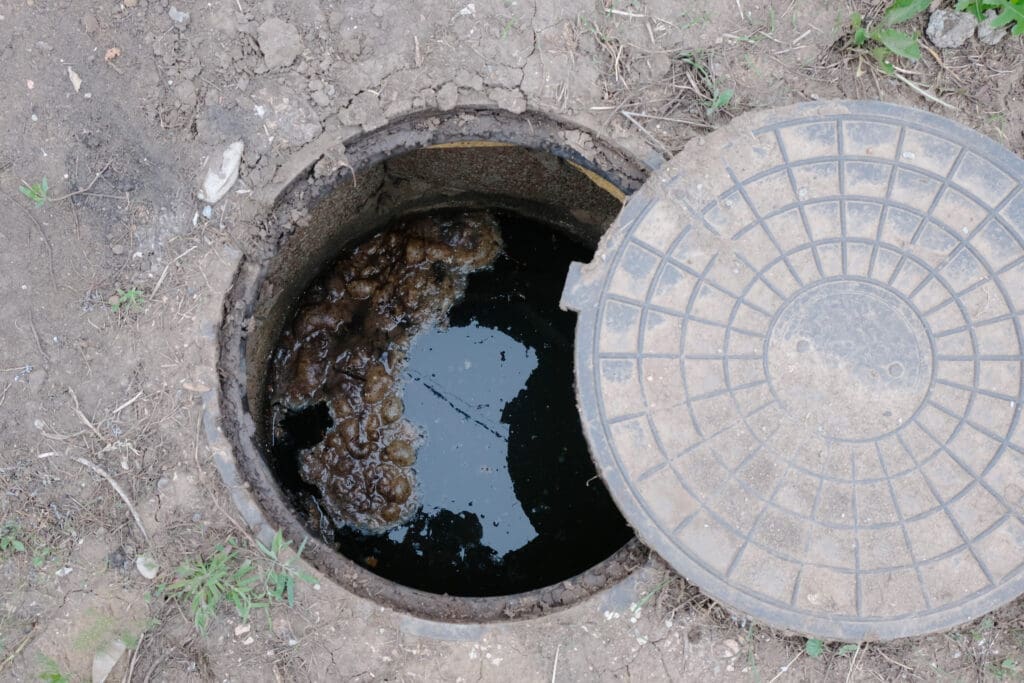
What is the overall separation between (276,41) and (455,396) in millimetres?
1368

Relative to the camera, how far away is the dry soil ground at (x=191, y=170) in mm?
1999

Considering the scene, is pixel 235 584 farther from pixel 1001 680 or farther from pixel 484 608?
pixel 1001 680

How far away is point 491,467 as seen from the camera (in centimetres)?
273

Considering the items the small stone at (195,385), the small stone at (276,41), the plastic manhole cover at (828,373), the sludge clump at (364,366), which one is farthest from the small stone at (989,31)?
the small stone at (195,385)

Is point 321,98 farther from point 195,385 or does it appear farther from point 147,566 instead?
point 147,566

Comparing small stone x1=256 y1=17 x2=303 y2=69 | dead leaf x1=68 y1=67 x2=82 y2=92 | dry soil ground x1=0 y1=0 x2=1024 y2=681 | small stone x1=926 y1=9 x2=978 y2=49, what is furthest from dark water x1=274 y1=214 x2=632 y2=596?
small stone x1=926 y1=9 x2=978 y2=49

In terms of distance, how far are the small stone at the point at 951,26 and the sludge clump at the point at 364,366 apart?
175 cm

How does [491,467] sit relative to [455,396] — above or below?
below

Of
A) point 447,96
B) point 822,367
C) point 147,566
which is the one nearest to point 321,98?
point 447,96

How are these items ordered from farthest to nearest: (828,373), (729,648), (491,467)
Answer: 1. (491,467)
2. (729,648)
3. (828,373)

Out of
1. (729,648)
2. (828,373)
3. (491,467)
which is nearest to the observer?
(828,373)

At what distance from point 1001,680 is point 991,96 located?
1.67 meters

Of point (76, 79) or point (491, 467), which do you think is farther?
point (491, 467)

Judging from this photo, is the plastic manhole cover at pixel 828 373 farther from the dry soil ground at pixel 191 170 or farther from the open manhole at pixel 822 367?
the dry soil ground at pixel 191 170
